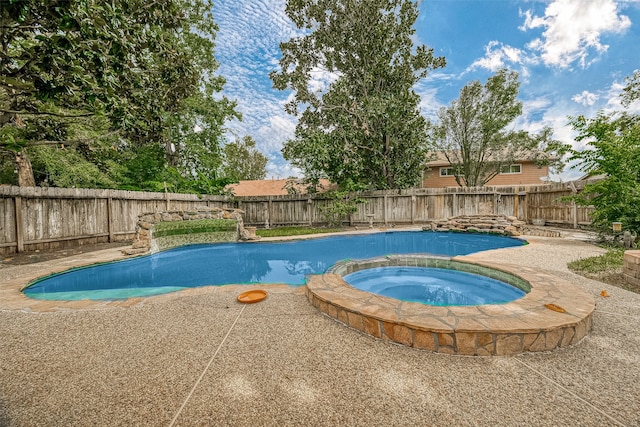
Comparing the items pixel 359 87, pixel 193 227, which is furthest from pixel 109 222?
pixel 359 87

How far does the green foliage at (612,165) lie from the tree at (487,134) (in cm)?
1195

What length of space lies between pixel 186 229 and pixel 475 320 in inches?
315

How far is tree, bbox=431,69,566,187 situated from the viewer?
16906mm

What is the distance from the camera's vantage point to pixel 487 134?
57.2 ft

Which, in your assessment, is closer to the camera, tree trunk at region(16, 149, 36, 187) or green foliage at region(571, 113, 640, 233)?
green foliage at region(571, 113, 640, 233)

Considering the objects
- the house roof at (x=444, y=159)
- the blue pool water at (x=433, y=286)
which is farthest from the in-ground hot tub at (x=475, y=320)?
the house roof at (x=444, y=159)

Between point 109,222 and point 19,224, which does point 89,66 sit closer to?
point 19,224

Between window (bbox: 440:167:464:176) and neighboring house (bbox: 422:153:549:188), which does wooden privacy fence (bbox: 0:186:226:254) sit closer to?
neighboring house (bbox: 422:153:549:188)

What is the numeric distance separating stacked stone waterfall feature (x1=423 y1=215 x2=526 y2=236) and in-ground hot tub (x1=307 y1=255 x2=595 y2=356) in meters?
6.80

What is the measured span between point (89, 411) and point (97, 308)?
80.6 inches

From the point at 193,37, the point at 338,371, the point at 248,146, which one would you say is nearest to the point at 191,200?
the point at 193,37

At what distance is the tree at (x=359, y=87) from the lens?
40.0 feet

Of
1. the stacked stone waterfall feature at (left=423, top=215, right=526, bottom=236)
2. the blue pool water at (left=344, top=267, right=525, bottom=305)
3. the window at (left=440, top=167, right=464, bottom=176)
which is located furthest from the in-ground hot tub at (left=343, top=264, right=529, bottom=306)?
the window at (left=440, top=167, right=464, bottom=176)

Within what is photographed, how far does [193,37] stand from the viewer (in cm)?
1442
